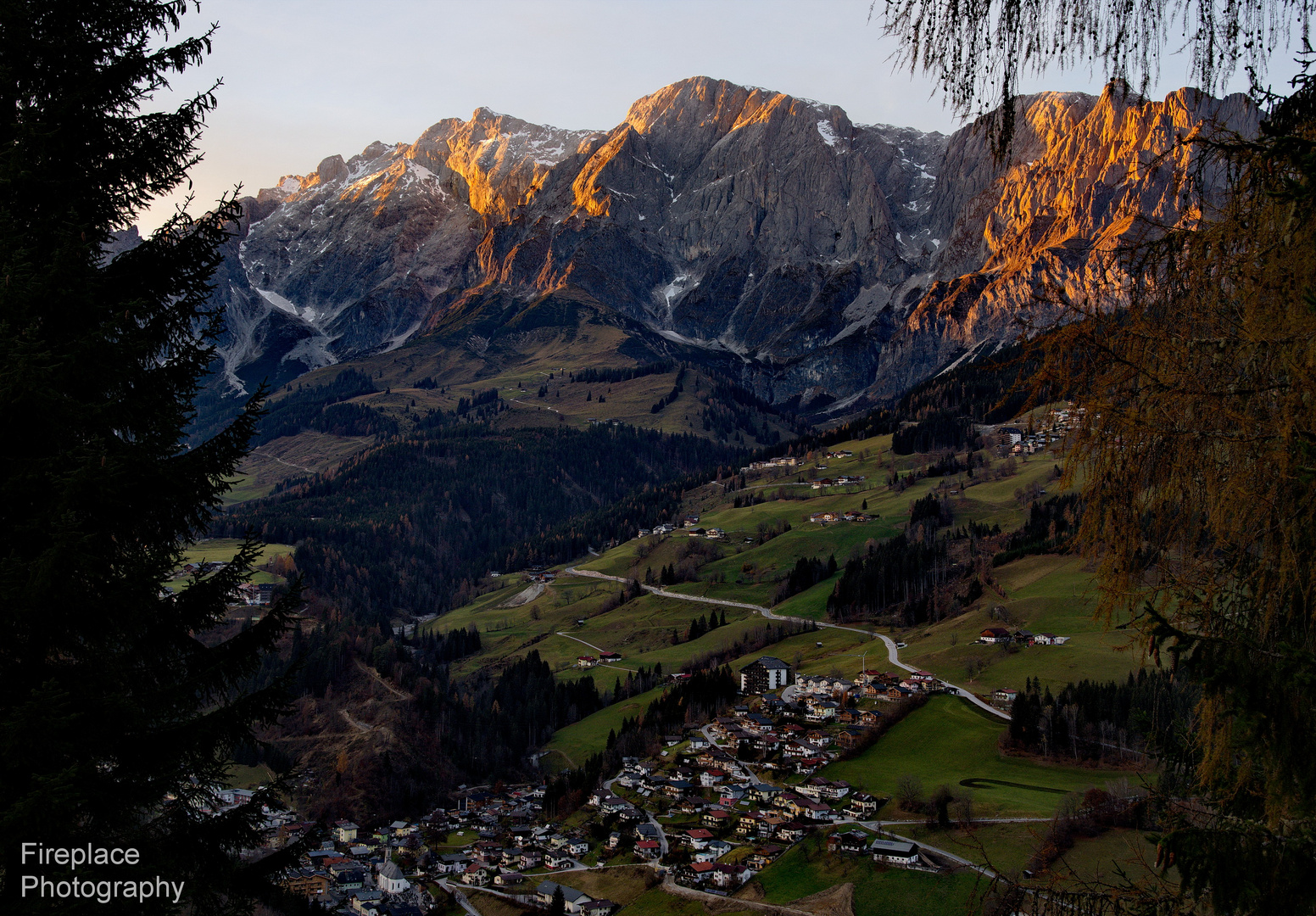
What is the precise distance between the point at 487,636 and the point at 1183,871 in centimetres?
19644

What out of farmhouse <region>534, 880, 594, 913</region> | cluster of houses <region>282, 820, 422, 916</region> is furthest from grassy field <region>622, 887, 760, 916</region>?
cluster of houses <region>282, 820, 422, 916</region>

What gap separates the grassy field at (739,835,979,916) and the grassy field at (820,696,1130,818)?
982cm

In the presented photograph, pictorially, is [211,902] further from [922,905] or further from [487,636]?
[487,636]

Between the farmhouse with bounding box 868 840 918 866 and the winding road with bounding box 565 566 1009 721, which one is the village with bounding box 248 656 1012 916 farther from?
the winding road with bounding box 565 566 1009 721

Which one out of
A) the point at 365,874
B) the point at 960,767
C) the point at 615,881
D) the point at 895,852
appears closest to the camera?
the point at 895,852

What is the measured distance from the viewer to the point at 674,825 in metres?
87.8

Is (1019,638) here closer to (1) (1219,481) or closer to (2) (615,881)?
(2) (615,881)

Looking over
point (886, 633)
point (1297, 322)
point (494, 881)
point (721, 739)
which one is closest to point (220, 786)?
point (1297, 322)

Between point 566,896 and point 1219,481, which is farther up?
point 1219,481

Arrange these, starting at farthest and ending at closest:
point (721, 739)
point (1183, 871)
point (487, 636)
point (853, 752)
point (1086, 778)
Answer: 1. point (487, 636)
2. point (721, 739)
3. point (853, 752)
4. point (1086, 778)
5. point (1183, 871)

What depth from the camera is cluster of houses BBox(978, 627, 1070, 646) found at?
121875 millimetres

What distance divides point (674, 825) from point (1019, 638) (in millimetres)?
62225

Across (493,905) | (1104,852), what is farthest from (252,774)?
(1104,852)

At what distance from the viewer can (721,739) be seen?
111m
